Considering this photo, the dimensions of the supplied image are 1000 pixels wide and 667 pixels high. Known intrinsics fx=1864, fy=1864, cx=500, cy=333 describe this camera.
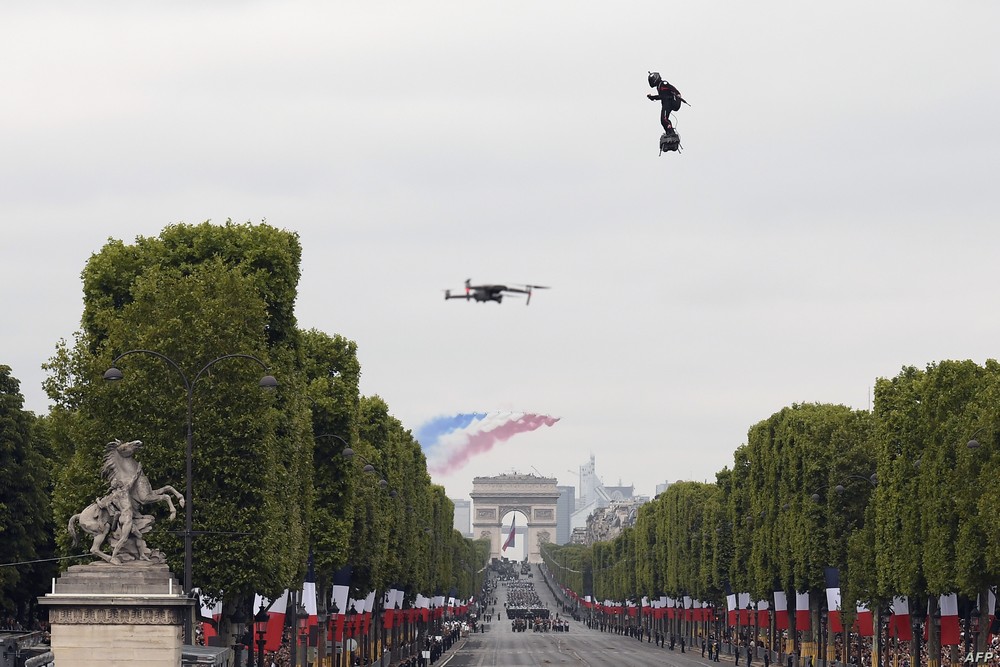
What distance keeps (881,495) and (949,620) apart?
11017 mm

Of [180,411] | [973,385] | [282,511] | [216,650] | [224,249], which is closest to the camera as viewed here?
[216,650]

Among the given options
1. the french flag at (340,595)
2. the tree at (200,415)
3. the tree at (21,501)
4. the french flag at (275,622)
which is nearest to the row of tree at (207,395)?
the tree at (200,415)

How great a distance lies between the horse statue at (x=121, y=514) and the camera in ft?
158

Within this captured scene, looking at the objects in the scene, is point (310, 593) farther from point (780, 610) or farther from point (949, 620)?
point (780, 610)

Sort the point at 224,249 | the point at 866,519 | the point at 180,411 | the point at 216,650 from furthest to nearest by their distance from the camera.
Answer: the point at 866,519, the point at 224,249, the point at 180,411, the point at 216,650

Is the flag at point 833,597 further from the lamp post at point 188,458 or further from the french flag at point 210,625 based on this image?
the lamp post at point 188,458

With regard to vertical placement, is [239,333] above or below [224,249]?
below

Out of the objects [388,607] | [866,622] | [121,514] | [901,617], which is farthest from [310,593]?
[388,607]

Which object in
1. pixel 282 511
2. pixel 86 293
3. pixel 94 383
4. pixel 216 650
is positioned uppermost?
pixel 86 293

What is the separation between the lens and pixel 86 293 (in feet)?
222

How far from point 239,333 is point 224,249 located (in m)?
8.33

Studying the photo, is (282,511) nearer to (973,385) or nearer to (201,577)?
(201,577)

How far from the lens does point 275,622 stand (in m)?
73.4

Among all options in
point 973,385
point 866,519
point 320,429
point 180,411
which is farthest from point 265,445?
point 866,519
